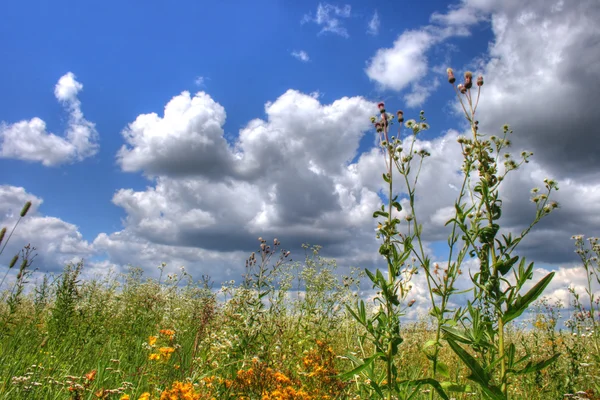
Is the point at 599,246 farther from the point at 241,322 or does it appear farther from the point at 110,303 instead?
the point at 110,303

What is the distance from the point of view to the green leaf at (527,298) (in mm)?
2045

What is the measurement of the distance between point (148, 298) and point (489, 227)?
652 centimetres

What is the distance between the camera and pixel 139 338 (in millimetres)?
6148

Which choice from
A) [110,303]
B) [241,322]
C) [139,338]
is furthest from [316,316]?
[110,303]

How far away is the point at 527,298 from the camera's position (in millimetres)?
2055

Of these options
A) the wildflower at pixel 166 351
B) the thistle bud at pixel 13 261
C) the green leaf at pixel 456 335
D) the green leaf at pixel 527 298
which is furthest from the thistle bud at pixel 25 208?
the green leaf at pixel 527 298

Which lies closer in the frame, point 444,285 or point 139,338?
point 444,285

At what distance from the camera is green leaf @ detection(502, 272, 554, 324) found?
204 cm

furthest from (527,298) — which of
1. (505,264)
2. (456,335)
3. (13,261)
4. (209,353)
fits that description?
(13,261)

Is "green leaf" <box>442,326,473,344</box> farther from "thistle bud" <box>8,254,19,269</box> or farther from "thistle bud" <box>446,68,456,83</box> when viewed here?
"thistle bud" <box>8,254,19,269</box>

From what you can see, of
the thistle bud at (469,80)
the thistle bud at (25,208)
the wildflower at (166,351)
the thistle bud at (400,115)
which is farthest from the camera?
the thistle bud at (25,208)

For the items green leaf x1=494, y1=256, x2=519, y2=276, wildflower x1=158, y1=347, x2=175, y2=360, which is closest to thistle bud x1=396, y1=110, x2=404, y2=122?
green leaf x1=494, y1=256, x2=519, y2=276

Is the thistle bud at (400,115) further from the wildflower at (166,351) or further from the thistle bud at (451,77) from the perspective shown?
the wildflower at (166,351)

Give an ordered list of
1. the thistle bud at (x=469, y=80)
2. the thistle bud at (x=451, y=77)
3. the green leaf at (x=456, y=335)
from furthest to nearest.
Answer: the thistle bud at (x=451, y=77), the thistle bud at (x=469, y=80), the green leaf at (x=456, y=335)
